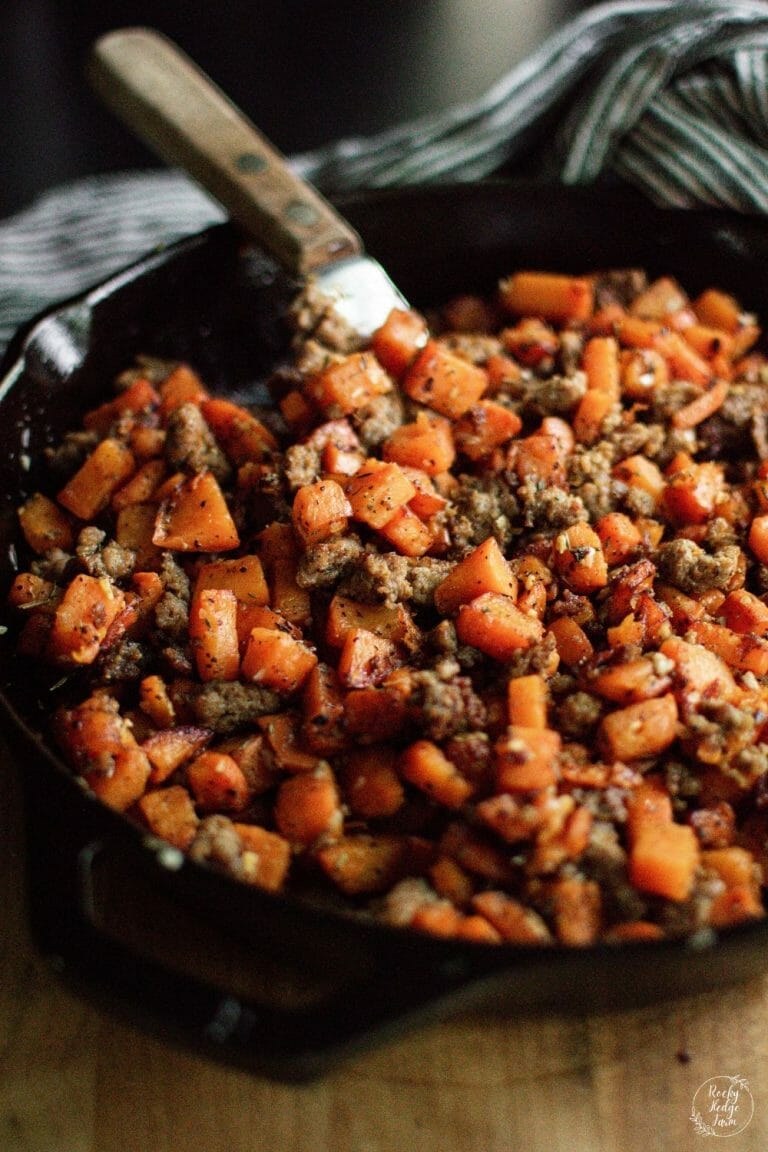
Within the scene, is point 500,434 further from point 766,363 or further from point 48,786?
point 48,786

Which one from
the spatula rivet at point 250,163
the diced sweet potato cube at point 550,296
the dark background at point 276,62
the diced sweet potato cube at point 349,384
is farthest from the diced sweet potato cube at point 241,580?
the dark background at point 276,62

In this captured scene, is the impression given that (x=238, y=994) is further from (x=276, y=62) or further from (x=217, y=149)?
(x=276, y=62)

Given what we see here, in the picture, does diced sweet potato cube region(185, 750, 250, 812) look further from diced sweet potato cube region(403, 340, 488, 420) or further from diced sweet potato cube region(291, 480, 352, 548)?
diced sweet potato cube region(403, 340, 488, 420)

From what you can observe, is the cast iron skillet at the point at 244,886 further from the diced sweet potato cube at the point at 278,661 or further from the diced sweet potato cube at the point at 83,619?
the diced sweet potato cube at the point at 278,661

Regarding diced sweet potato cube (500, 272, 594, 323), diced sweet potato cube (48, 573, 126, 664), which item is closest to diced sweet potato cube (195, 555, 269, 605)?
diced sweet potato cube (48, 573, 126, 664)

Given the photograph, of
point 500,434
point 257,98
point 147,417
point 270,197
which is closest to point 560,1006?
point 500,434

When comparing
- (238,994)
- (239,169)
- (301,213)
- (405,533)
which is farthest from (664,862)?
(239,169)
